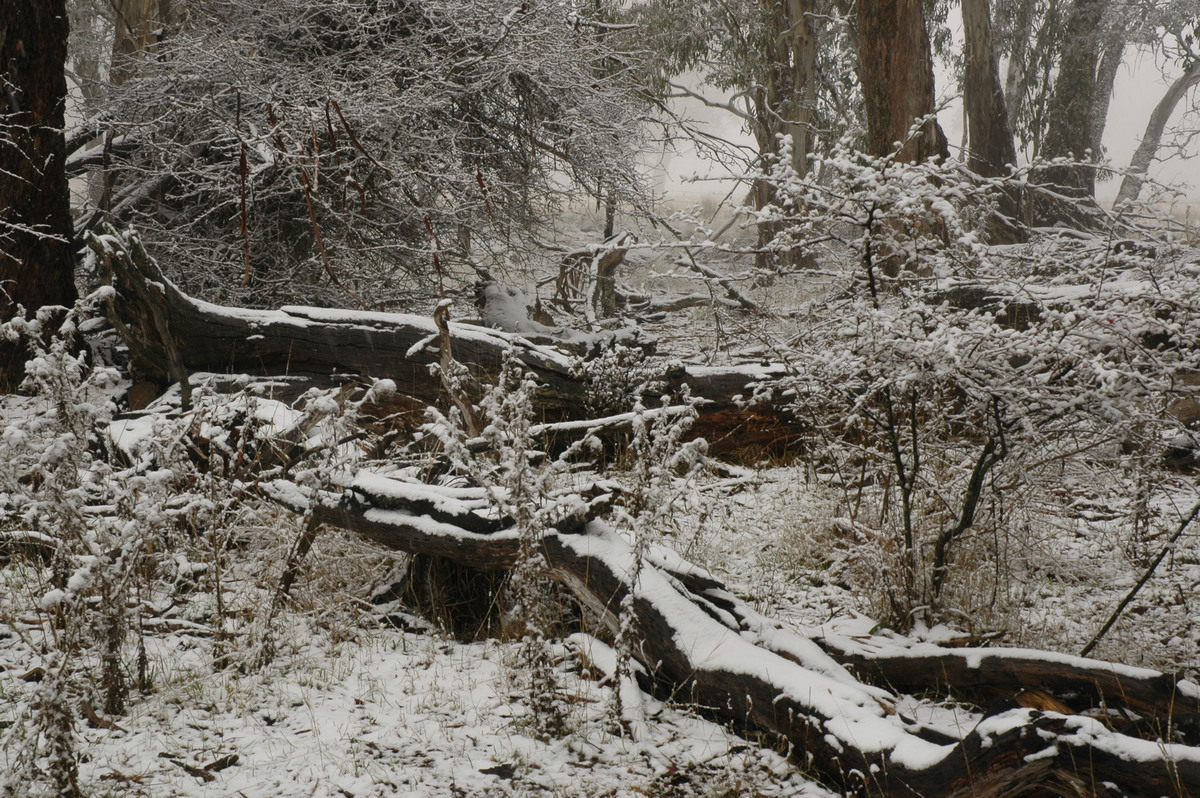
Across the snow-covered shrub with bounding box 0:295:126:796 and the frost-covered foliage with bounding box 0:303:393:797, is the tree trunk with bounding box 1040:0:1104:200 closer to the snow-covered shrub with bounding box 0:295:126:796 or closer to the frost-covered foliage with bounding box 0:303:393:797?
the frost-covered foliage with bounding box 0:303:393:797

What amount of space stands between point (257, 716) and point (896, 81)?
7131 millimetres

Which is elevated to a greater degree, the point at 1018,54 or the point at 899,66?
the point at 1018,54

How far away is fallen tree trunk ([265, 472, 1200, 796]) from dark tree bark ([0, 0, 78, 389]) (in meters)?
2.97

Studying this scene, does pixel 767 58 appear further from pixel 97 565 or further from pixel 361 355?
pixel 97 565

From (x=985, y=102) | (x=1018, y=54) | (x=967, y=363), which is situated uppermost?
(x=1018, y=54)

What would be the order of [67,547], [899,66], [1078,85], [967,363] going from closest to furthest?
[67,547] < [967,363] < [899,66] < [1078,85]

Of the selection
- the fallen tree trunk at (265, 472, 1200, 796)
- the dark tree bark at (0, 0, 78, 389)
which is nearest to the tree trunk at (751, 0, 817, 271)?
the dark tree bark at (0, 0, 78, 389)

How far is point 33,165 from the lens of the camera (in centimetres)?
525

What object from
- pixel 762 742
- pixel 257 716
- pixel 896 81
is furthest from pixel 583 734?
pixel 896 81

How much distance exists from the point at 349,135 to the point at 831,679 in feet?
17.3

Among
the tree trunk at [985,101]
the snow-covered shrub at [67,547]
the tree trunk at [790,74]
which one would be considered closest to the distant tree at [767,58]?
the tree trunk at [790,74]

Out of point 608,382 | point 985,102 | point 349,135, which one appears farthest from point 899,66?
point 985,102

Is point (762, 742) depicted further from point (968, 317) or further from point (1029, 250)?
point (1029, 250)

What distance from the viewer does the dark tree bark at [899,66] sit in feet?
24.8
